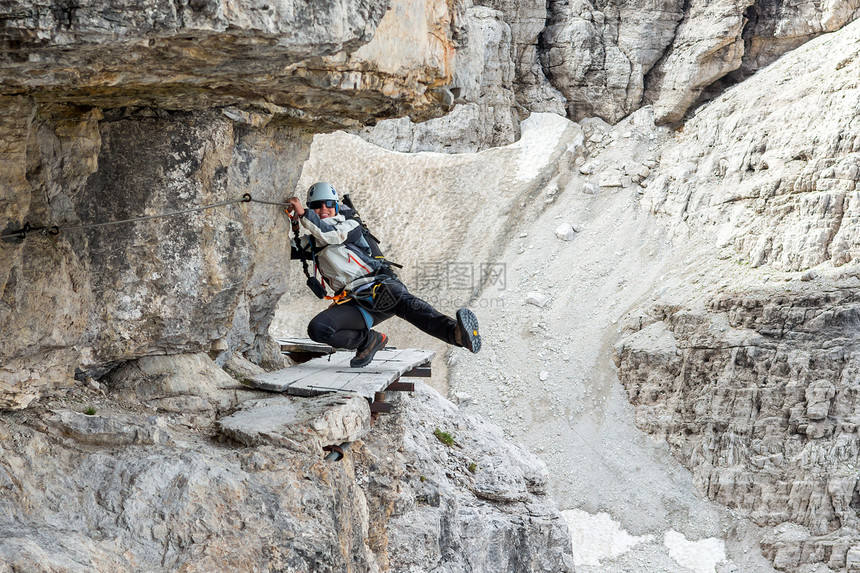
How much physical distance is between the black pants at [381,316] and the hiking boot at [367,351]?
38 centimetres

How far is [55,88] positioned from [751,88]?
2811 centimetres

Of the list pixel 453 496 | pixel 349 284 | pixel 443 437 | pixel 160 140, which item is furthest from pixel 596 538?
pixel 160 140

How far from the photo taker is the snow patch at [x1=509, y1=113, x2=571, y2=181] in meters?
32.0

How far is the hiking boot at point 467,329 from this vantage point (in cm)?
814

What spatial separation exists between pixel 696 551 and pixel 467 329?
51.3 feet

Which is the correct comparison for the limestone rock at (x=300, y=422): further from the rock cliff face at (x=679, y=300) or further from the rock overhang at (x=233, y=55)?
the rock cliff face at (x=679, y=300)

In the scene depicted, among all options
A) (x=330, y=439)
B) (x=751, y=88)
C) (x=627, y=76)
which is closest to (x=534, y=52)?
(x=627, y=76)

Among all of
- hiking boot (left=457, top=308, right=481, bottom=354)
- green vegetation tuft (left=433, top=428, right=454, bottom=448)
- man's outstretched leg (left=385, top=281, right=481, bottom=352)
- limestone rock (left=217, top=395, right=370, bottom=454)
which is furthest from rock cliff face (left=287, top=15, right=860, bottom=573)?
limestone rock (left=217, top=395, right=370, bottom=454)

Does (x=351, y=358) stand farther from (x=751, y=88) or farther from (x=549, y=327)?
(x=751, y=88)

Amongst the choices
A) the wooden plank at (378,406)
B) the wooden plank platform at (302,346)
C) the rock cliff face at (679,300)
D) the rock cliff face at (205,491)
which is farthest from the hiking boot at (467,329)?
the rock cliff face at (679,300)

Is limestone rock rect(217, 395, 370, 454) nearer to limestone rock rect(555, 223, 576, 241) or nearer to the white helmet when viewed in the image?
the white helmet

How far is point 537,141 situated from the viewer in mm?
33062

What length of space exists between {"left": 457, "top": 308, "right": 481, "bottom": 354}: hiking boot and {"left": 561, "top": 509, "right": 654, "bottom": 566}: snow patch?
1425cm

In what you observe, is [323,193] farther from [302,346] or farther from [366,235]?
[302,346]
